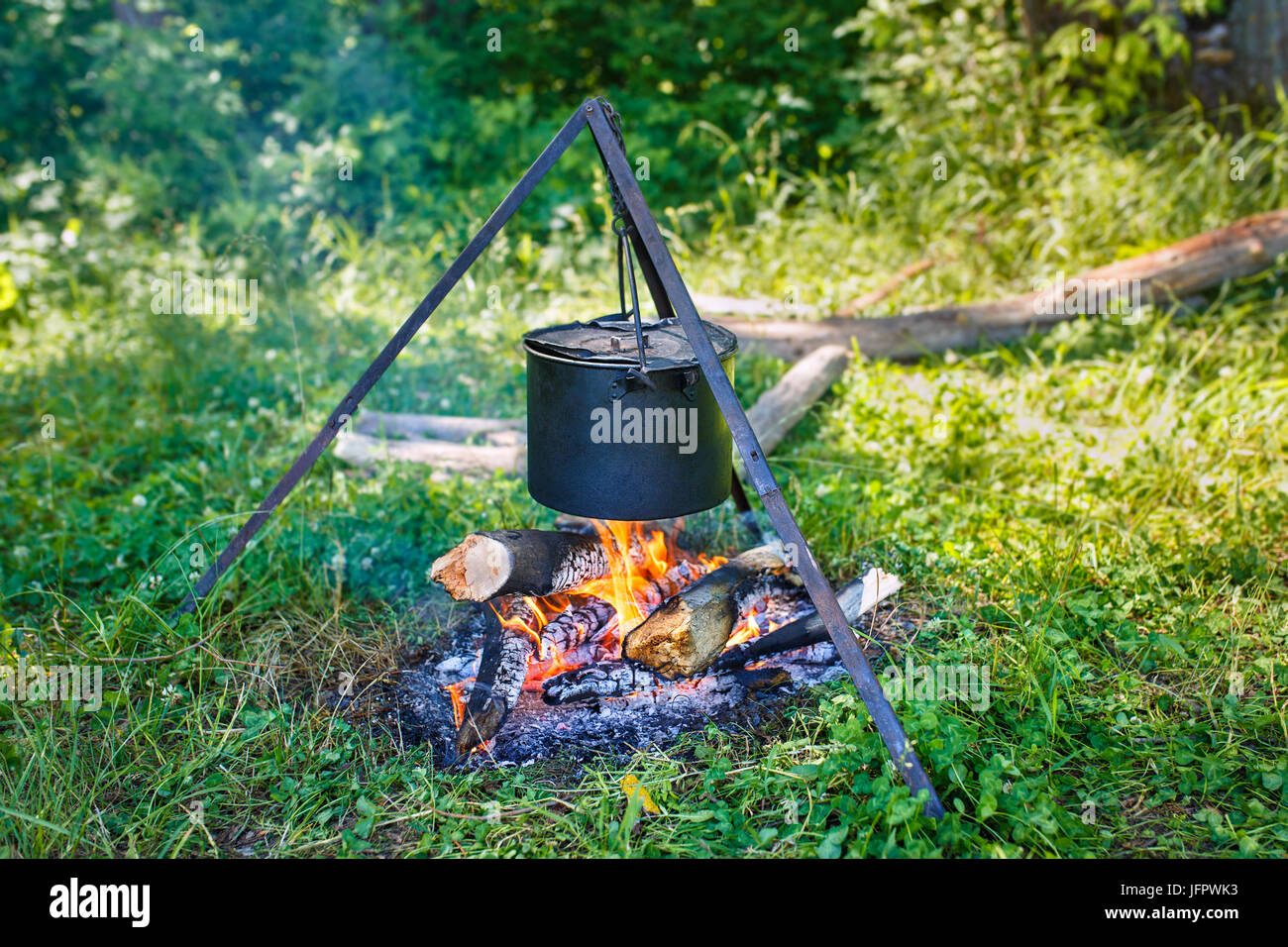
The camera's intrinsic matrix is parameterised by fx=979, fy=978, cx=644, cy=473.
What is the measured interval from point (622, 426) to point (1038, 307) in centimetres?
418

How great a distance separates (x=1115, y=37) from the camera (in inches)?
295

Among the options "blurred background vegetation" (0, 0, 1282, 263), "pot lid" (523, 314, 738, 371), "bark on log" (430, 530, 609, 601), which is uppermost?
"blurred background vegetation" (0, 0, 1282, 263)

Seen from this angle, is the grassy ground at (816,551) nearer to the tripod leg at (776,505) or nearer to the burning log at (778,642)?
the tripod leg at (776,505)

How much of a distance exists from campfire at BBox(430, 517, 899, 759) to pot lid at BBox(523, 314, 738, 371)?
67 centimetres

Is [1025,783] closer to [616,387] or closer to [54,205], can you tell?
[616,387]

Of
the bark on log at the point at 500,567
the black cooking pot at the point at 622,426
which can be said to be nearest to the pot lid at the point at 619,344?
the black cooking pot at the point at 622,426

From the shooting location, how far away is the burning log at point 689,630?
10.4 feet

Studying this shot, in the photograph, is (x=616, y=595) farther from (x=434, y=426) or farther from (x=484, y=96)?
(x=484, y=96)

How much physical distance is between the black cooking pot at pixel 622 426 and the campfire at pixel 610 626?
1.04 feet

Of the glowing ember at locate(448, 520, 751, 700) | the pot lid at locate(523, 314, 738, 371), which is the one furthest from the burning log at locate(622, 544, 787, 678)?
the pot lid at locate(523, 314, 738, 371)

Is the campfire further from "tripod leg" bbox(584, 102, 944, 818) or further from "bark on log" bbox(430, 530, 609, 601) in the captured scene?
"tripod leg" bbox(584, 102, 944, 818)

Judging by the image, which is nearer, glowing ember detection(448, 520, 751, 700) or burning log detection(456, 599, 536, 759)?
burning log detection(456, 599, 536, 759)

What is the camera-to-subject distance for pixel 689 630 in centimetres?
316

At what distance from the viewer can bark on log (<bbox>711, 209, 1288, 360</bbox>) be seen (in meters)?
5.95
